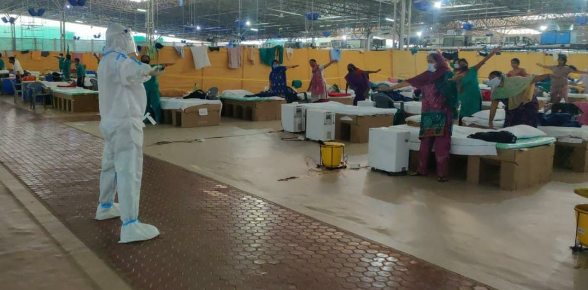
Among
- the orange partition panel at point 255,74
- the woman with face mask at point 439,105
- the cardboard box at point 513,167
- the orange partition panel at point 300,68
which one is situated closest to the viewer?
the cardboard box at point 513,167

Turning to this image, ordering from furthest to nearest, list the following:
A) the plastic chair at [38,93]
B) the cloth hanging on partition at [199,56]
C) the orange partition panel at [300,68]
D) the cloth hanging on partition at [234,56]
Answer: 1. the orange partition panel at [300,68]
2. the cloth hanging on partition at [234,56]
3. the cloth hanging on partition at [199,56]
4. the plastic chair at [38,93]

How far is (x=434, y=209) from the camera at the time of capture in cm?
531

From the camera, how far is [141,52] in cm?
1406

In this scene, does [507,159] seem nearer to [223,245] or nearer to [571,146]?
[571,146]

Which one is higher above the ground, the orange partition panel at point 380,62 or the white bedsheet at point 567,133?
the orange partition panel at point 380,62

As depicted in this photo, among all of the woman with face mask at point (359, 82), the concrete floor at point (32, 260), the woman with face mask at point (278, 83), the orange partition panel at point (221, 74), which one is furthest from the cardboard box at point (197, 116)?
the concrete floor at point (32, 260)

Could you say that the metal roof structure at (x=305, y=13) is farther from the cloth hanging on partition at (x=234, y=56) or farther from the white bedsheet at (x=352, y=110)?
the white bedsheet at (x=352, y=110)

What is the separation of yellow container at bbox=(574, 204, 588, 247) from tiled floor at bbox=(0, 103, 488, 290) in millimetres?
1165

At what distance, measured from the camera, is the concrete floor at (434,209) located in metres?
3.84

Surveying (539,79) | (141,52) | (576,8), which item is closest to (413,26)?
(576,8)

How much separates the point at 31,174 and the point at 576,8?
1138 inches

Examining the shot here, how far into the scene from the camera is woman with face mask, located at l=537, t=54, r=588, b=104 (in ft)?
33.0

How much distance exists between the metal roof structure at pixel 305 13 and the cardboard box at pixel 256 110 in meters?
11.3

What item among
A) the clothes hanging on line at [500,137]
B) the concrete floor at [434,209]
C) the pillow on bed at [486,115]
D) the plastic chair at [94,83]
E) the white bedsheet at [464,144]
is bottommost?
the concrete floor at [434,209]
